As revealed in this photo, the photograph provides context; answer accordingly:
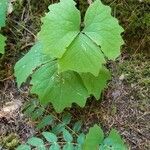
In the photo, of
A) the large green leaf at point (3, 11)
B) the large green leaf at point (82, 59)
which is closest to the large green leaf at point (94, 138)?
the large green leaf at point (82, 59)

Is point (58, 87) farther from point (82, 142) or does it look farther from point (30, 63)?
point (82, 142)

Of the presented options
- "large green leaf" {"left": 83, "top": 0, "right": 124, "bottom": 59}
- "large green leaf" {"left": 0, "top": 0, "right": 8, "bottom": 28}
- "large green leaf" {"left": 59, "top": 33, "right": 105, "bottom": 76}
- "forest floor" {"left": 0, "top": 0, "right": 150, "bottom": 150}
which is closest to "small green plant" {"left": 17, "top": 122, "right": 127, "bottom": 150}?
"forest floor" {"left": 0, "top": 0, "right": 150, "bottom": 150}

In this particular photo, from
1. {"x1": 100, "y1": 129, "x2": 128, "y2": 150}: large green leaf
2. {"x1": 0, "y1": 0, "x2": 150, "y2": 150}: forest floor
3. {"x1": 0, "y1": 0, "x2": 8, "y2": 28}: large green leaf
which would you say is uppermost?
{"x1": 0, "y1": 0, "x2": 8, "y2": 28}: large green leaf

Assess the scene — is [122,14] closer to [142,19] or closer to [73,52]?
[142,19]

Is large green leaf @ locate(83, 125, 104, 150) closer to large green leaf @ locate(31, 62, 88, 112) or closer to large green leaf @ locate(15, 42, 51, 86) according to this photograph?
large green leaf @ locate(31, 62, 88, 112)

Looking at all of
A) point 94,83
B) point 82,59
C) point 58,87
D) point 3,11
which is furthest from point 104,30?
point 3,11

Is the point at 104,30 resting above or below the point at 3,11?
below

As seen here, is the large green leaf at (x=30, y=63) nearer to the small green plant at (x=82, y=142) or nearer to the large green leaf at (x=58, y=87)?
the large green leaf at (x=58, y=87)
